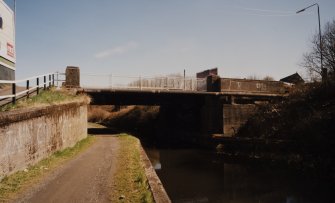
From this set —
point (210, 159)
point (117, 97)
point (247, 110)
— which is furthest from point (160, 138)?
point (210, 159)

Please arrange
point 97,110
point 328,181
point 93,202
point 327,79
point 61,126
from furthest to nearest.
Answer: point 97,110
point 327,79
point 328,181
point 61,126
point 93,202

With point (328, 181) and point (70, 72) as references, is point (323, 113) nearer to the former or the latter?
point (328, 181)

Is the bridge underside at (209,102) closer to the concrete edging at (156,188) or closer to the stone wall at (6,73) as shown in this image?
the stone wall at (6,73)

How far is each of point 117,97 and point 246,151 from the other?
37.3 ft

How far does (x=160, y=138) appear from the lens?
96.1 feet

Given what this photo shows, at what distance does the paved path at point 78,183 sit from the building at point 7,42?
21.4 feet

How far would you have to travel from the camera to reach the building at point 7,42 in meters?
14.1

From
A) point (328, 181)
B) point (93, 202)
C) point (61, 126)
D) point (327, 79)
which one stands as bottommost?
point (328, 181)

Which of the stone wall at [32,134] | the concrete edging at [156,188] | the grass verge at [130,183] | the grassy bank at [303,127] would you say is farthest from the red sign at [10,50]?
the grassy bank at [303,127]

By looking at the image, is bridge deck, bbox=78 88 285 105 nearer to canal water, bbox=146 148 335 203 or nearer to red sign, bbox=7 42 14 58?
canal water, bbox=146 148 335 203

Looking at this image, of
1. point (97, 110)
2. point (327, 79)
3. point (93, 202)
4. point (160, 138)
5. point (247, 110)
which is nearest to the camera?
point (93, 202)

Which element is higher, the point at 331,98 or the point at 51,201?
the point at 331,98

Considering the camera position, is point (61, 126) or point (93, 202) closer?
point (93, 202)

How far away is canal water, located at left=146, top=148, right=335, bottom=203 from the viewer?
11609mm
